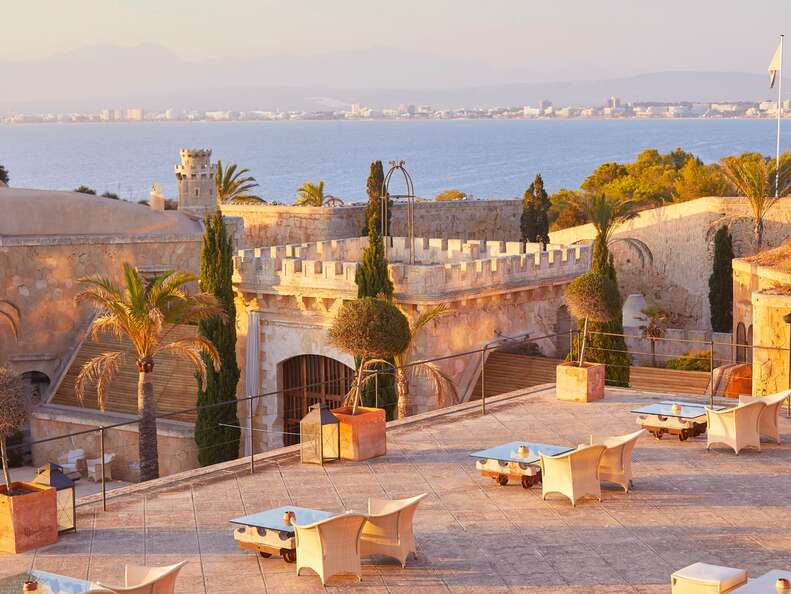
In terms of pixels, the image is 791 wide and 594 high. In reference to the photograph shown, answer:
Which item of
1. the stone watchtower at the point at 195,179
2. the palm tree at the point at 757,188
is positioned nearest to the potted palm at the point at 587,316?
the palm tree at the point at 757,188

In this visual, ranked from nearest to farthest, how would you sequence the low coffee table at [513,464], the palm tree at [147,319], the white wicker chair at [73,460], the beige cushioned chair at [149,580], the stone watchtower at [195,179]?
1. the beige cushioned chair at [149,580]
2. the low coffee table at [513,464]
3. the palm tree at [147,319]
4. the white wicker chair at [73,460]
5. the stone watchtower at [195,179]

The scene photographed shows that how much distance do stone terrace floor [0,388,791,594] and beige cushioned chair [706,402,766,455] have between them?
18 cm

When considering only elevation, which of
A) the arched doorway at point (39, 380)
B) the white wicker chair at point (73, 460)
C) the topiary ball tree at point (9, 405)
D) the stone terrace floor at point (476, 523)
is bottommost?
the white wicker chair at point (73, 460)

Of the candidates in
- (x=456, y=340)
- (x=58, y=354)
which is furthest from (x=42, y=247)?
(x=456, y=340)

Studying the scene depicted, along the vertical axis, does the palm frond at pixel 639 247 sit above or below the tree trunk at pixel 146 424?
above

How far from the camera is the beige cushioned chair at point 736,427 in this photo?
16219 mm

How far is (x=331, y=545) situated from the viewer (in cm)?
1157

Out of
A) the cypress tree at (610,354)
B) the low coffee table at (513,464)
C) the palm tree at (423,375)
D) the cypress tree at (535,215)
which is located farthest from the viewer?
the cypress tree at (535,215)

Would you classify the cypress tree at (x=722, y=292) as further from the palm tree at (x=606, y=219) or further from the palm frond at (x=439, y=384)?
the palm frond at (x=439, y=384)

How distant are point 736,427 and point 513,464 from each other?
11.2 feet

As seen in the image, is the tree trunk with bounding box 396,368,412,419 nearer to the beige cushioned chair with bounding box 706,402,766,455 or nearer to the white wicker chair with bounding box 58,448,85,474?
the white wicker chair with bounding box 58,448,85,474

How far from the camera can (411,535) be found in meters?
12.2

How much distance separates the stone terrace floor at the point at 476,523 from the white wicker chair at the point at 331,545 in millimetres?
159

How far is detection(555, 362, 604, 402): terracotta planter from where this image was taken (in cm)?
1928
